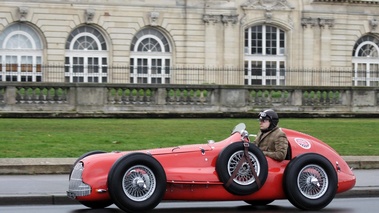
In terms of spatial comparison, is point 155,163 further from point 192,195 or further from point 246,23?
point 246,23

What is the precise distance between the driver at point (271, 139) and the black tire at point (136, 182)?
183 cm

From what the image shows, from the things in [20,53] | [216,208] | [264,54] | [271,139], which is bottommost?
[216,208]

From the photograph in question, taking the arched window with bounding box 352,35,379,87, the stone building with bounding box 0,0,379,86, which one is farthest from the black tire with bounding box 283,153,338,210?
the arched window with bounding box 352,35,379,87

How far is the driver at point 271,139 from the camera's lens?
1339cm

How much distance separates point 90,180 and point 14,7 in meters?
35.2

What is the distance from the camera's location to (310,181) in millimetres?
13445

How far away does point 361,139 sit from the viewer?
82.6ft

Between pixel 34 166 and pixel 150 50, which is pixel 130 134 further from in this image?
pixel 150 50

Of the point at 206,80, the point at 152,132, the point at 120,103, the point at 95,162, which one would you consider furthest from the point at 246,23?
the point at 95,162

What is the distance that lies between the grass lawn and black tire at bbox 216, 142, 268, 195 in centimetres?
737

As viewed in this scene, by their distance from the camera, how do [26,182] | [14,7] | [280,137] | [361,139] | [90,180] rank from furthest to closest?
[14,7] < [361,139] < [26,182] < [280,137] < [90,180]

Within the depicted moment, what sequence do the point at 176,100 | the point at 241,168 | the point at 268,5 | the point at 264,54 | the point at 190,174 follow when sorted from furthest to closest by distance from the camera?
the point at 264,54 < the point at 268,5 < the point at 176,100 < the point at 241,168 < the point at 190,174

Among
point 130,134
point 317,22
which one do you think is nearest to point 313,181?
point 130,134

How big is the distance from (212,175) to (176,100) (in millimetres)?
21935
